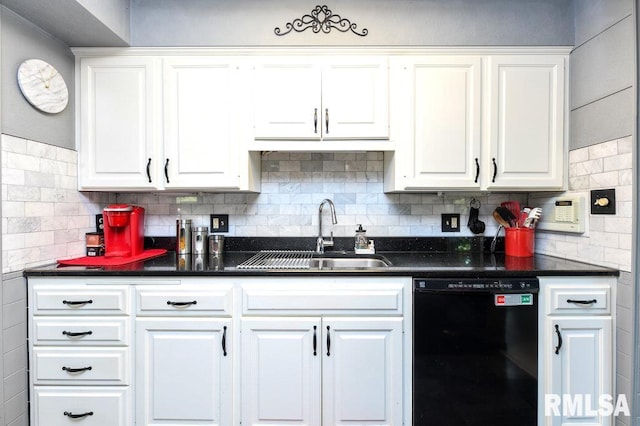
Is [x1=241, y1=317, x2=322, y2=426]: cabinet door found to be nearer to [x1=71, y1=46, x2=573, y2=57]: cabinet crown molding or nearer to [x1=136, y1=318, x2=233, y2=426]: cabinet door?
[x1=136, y1=318, x2=233, y2=426]: cabinet door

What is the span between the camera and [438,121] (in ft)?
6.28

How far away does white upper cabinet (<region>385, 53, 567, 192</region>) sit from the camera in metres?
1.91

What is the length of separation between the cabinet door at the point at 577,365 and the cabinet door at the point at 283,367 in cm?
119

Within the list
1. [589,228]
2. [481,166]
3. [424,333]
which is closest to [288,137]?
[481,166]

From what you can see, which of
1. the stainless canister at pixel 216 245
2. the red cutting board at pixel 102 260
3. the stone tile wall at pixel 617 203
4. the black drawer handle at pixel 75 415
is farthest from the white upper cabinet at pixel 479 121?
the black drawer handle at pixel 75 415

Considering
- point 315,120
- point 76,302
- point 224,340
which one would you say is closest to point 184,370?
point 224,340

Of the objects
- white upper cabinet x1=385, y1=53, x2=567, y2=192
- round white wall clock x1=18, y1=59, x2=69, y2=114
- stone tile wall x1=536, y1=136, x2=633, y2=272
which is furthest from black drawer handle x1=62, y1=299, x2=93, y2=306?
stone tile wall x1=536, y1=136, x2=633, y2=272

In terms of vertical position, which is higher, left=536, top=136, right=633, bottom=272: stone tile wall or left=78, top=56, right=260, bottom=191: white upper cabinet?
left=78, top=56, right=260, bottom=191: white upper cabinet

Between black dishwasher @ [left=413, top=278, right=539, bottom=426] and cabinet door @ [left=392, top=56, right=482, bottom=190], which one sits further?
cabinet door @ [left=392, top=56, right=482, bottom=190]

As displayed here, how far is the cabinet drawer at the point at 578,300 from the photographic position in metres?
1.61

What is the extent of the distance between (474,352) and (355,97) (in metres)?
1.54

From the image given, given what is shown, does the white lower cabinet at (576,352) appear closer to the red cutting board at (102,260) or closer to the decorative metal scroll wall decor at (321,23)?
the decorative metal scroll wall decor at (321,23)

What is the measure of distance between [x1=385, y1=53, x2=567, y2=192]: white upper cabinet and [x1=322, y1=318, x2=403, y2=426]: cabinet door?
0.88 m

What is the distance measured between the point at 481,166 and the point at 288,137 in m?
1.19
